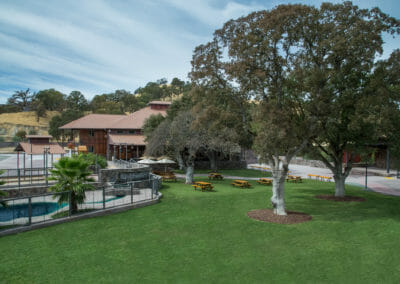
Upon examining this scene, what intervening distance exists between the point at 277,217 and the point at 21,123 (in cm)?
11382

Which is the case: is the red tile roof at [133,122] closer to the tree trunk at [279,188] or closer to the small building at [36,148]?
the small building at [36,148]

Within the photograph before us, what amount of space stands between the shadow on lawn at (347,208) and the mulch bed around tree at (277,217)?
720mm

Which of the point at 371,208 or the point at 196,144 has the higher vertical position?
the point at 196,144

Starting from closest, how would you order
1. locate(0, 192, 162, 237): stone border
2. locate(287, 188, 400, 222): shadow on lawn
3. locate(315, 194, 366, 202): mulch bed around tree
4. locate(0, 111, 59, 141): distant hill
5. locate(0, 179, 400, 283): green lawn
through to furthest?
1. locate(0, 179, 400, 283): green lawn
2. locate(0, 192, 162, 237): stone border
3. locate(287, 188, 400, 222): shadow on lawn
4. locate(315, 194, 366, 202): mulch bed around tree
5. locate(0, 111, 59, 141): distant hill

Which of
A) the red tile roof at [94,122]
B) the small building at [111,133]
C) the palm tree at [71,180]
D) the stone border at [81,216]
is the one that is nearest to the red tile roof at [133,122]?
the small building at [111,133]

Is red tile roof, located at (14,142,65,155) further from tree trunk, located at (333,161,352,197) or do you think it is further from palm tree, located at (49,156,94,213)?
tree trunk, located at (333,161,352,197)

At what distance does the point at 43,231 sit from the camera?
1170 centimetres

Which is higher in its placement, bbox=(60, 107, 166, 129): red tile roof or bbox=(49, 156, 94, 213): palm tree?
bbox=(60, 107, 166, 129): red tile roof

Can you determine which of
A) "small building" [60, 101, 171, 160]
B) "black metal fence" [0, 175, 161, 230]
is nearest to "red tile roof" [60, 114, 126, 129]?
"small building" [60, 101, 171, 160]

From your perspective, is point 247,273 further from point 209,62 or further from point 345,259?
point 209,62

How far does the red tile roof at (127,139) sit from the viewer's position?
40812 millimetres

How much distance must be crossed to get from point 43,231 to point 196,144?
1611 centimetres

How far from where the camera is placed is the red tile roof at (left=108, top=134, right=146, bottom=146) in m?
40.8

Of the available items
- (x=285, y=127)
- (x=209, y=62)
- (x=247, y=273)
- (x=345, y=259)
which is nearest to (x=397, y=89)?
(x=285, y=127)
